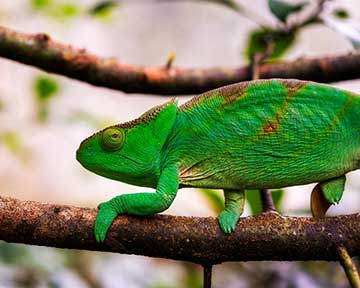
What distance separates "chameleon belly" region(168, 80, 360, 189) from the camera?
0.85m

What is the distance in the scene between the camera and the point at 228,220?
33.0 inches

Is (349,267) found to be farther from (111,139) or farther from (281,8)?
(281,8)

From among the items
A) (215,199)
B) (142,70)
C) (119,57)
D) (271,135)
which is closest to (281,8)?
(142,70)

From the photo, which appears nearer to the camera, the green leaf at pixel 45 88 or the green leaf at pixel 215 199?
the green leaf at pixel 215 199

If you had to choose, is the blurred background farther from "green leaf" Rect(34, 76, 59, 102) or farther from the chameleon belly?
the chameleon belly

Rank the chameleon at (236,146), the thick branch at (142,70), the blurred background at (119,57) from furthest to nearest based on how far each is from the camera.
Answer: the blurred background at (119,57)
the thick branch at (142,70)
the chameleon at (236,146)

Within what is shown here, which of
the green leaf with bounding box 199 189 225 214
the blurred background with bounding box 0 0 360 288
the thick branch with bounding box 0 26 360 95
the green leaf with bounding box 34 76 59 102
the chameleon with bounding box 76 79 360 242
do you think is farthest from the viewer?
the blurred background with bounding box 0 0 360 288

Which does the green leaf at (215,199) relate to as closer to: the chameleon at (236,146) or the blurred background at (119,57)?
the chameleon at (236,146)

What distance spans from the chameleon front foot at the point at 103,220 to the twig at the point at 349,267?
0.28 m

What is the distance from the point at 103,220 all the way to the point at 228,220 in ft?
0.52

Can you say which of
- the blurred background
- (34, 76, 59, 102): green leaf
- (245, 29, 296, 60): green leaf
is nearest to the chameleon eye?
(245, 29, 296, 60): green leaf

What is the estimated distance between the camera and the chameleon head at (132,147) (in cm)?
87

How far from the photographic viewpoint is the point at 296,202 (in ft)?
11.7

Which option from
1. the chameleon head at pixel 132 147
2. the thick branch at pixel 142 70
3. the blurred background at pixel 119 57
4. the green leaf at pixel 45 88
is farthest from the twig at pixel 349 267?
the blurred background at pixel 119 57
